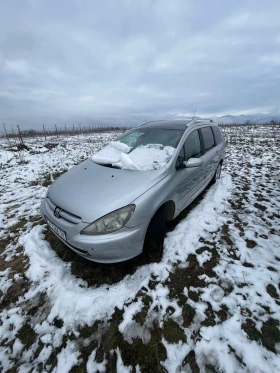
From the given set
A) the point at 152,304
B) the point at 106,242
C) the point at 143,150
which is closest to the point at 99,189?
the point at 106,242

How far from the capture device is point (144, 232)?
2053 millimetres

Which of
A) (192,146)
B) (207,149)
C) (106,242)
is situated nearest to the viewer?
(106,242)

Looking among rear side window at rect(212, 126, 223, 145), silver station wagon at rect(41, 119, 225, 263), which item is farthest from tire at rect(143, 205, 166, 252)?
rear side window at rect(212, 126, 223, 145)

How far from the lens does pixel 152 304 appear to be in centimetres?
190

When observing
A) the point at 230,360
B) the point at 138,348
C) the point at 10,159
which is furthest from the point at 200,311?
the point at 10,159

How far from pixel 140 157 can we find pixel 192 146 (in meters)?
1.04

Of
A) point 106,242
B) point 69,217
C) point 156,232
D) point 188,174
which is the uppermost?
point 188,174

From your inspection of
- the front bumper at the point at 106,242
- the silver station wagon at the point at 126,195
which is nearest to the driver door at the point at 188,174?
the silver station wagon at the point at 126,195

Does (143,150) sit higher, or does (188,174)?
(143,150)

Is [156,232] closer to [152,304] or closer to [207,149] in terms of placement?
[152,304]

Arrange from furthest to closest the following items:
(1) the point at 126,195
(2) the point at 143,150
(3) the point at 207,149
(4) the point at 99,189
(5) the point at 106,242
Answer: (3) the point at 207,149, (2) the point at 143,150, (4) the point at 99,189, (1) the point at 126,195, (5) the point at 106,242

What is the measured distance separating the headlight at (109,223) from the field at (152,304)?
747 mm

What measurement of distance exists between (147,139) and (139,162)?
718mm

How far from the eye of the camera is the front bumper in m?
1.84
